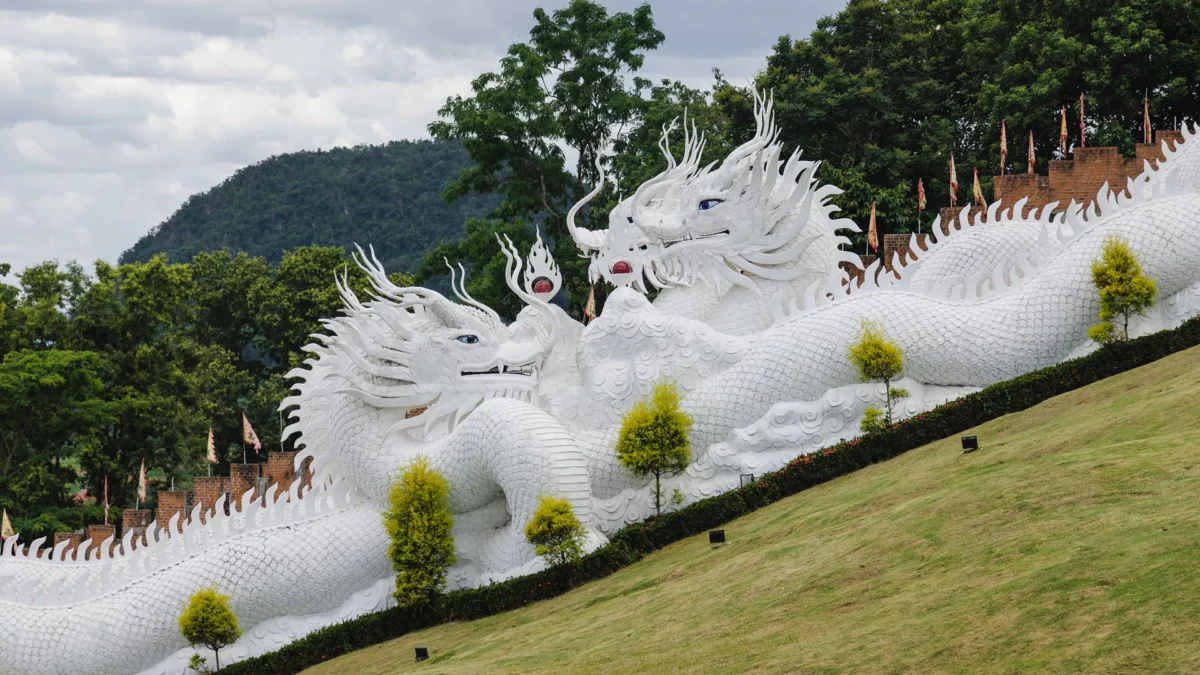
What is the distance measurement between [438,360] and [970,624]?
8613 millimetres

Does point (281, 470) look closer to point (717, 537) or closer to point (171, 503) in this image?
point (171, 503)

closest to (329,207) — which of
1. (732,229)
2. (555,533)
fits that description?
(732,229)

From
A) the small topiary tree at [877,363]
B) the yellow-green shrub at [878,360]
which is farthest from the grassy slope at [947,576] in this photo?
the yellow-green shrub at [878,360]

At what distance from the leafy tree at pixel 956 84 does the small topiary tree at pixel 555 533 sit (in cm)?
1196

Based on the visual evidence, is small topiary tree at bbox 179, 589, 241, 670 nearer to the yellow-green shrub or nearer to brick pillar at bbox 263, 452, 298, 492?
brick pillar at bbox 263, 452, 298, 492

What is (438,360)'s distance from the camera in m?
16.8

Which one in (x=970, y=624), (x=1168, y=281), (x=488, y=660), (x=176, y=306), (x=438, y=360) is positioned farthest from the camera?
(x=176, y=306)

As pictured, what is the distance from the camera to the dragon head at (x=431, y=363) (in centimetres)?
1666

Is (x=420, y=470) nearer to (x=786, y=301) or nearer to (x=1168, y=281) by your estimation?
(x=786, y=301)

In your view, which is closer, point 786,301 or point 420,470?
point 420,470

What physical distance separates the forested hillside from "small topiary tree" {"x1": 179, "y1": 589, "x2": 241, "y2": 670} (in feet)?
126

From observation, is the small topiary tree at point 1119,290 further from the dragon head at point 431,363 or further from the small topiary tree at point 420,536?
the small topiary tree at point 420,536

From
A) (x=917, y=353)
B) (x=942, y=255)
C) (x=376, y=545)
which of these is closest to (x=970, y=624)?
(x=917, y=353)

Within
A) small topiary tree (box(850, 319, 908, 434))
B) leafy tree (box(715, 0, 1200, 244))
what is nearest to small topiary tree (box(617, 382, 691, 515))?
small topiary tree (box(850, 319, 908, 434))
